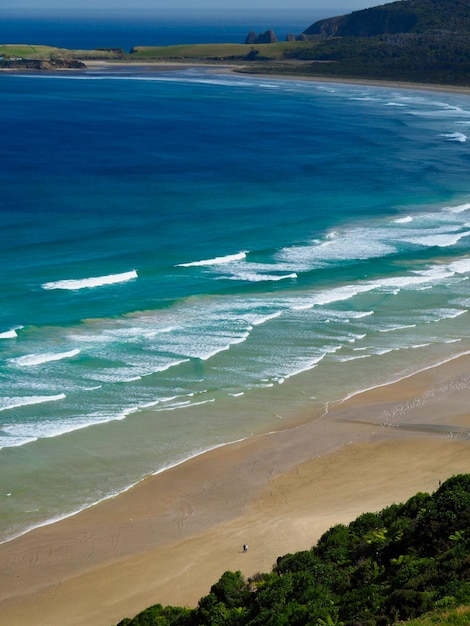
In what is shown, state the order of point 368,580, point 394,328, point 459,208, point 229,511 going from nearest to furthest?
point 368,580
point 229,511
point 394,328
point 459,208

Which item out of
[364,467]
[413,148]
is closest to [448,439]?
[364,467]

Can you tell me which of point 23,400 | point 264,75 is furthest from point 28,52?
point 23,400

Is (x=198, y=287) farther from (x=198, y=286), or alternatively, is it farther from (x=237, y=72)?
(x=237, y=72)

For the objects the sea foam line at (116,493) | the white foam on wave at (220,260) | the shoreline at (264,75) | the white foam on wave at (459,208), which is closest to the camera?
the sea foam line at (116,493)

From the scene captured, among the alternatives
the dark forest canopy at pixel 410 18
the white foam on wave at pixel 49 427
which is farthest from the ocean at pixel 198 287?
the dark forest canopy at pixel 410 18

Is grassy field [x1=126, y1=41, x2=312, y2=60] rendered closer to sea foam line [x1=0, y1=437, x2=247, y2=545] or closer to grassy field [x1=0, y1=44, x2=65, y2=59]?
grassy field [x1=0, y1=44, x2=65, y2=59]

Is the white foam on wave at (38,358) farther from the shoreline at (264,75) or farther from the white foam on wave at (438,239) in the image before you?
the shoreline at (264,75)
